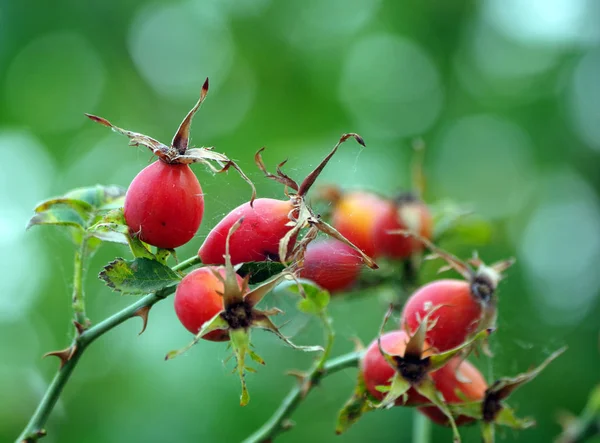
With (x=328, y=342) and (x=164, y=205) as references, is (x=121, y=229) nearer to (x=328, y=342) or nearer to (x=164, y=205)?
(x=164, y=205)

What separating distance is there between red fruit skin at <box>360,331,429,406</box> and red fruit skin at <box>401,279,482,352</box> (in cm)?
6

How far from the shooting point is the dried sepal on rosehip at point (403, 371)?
6.44 ft

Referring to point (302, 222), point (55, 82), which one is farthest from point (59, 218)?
point (55, 82)

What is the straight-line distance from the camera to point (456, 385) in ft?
6.98

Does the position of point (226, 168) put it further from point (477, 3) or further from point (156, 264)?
point (477, 3)

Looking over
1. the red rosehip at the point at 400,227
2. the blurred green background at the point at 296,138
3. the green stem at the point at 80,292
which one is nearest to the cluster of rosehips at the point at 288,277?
the green stem at the point at 80,292

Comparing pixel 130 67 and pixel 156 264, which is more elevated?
pixel 156 264

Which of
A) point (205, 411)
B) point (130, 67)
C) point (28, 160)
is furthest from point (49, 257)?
point (130, 67)

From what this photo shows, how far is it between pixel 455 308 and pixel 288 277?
2.36 ft

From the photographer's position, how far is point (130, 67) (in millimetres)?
11734

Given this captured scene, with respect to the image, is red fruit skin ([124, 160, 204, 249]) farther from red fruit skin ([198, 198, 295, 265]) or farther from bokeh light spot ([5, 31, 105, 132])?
bokeh light spot ([5, 31, 105, 132])

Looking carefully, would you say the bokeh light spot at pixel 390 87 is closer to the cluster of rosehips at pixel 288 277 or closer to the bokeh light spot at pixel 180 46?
the bokeh light spot at pixel 180 46

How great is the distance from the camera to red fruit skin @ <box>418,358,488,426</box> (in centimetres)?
210

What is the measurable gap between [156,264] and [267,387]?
427cm
